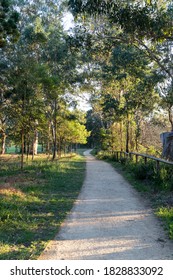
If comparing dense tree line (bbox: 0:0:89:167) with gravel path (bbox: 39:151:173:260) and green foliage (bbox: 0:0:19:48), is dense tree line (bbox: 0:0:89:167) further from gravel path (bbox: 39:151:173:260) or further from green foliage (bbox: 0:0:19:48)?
gravel path (bbox: 39:151:173:260)

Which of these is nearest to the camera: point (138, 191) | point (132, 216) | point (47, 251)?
point (47, 251)

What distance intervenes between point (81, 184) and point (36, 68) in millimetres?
5954

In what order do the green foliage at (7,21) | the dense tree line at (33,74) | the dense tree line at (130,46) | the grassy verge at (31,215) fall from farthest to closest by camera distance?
the dense tree line at (33,74) < the dense tree line at (130,46) < the green foliage at (7,21) < the grassy verge at (31,215)

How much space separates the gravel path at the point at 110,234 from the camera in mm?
4191

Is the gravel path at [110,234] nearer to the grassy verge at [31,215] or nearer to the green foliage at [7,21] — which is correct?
the grassy verge at [31,215]

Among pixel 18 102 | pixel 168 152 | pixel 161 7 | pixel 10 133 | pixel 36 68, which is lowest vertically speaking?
pixel 168 152

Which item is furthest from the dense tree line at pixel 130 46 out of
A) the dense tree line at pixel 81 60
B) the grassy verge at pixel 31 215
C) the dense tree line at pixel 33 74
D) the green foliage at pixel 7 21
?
the grassy verge at pixel 31 215

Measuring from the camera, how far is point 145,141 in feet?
120

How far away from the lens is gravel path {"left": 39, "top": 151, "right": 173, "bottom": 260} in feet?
13.8

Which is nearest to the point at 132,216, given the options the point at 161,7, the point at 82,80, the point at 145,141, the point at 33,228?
the point at 33,228

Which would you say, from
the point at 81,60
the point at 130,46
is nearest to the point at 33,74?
the point at 130,46

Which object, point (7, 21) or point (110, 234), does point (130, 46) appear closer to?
point (7, 21)

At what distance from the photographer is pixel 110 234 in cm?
513

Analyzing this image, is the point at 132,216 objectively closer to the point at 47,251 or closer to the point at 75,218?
the point at 75,218
